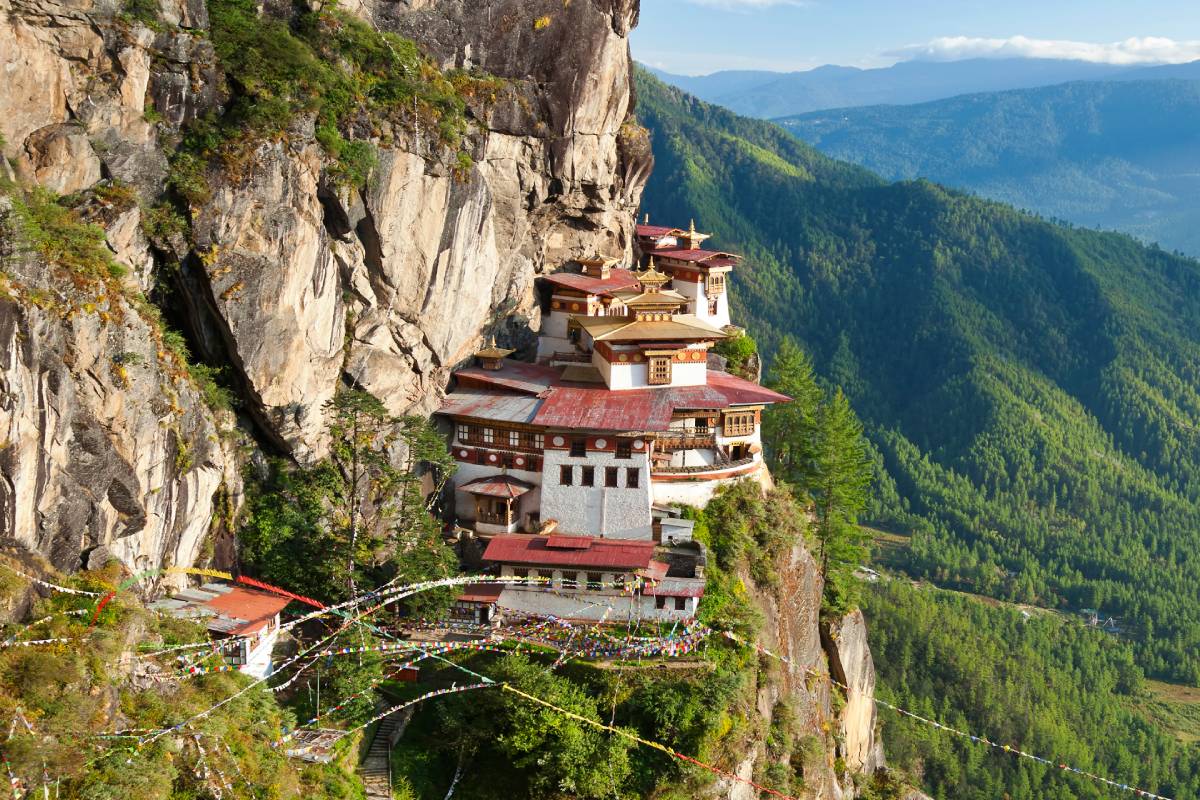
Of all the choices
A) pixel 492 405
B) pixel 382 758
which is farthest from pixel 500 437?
pixel 382 758

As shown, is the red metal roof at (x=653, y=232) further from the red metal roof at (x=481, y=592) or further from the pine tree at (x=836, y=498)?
the red metal roof at (x=481, y=592)

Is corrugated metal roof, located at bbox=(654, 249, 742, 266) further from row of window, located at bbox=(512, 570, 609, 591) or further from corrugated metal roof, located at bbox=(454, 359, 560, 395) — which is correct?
row of window, located at bbox=(512, 570, 609, 591)

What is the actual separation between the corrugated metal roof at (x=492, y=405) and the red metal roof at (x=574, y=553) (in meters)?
5.57

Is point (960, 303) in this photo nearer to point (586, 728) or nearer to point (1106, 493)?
point (1106, 493)

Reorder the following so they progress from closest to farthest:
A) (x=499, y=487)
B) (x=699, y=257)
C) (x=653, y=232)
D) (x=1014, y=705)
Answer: (x=499, y=487)
(x=699, y=257)
(x=653, y=232)
(x=1014, y=705)

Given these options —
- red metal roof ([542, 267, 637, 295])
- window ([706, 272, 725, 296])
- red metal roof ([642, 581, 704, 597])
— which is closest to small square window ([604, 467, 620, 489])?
red metal roof ([642, 581, 704, 597])

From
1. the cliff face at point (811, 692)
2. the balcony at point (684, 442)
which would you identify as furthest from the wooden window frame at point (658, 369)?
the cliff face at point (811, 692)

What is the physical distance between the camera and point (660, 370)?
4712 centimetres

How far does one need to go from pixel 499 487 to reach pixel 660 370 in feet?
30.5

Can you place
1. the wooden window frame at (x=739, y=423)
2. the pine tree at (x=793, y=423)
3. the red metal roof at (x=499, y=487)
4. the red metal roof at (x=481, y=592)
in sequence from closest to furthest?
the red metal roof at (x=481, y=592) → the red metal roof at (x=499, y=487) → the wooden window frame at (x=739, y=423) → the pine tree at (x=793, y=423)

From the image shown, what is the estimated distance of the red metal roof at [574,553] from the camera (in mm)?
37906

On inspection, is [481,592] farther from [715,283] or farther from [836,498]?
[715,283]

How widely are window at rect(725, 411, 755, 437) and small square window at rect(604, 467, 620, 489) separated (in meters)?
6.49

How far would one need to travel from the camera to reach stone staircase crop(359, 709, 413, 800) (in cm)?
3209
